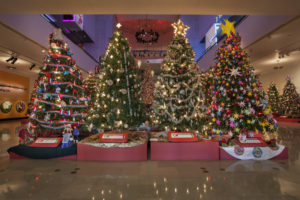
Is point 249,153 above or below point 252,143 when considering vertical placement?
below

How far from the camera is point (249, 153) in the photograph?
3420mm

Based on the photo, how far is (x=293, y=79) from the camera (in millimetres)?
11148

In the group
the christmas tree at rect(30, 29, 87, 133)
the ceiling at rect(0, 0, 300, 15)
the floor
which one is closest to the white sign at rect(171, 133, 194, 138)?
the floor

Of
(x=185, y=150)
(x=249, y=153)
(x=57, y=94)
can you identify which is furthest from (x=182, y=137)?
(x=57, y=94)

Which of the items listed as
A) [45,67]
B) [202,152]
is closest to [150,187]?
[202,152]

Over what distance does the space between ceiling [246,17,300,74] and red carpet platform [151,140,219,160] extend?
500 centimetres

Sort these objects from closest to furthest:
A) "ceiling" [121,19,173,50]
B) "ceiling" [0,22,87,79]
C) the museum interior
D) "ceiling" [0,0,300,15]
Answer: the museum interior → "ceiling" [0,0,300,15] → "ceiling" [0,22,87,79] → "ceiling" [121,19,173,50]

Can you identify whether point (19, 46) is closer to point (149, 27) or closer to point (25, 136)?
point (25, 136)

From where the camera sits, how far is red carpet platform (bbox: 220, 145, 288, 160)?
3410 millimetres

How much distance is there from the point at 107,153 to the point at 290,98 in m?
13.3

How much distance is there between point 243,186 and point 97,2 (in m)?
4.77

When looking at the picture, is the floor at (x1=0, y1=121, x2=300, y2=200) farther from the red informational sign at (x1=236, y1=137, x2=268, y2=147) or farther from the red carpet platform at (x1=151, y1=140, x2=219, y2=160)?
the red informational sign at (x1=236, y1=137, x2=268, y2=147)

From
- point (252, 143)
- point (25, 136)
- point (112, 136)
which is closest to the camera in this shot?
point (252, 143)

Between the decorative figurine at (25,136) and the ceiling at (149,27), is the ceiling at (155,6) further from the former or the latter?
the ceiling at (149,27)
